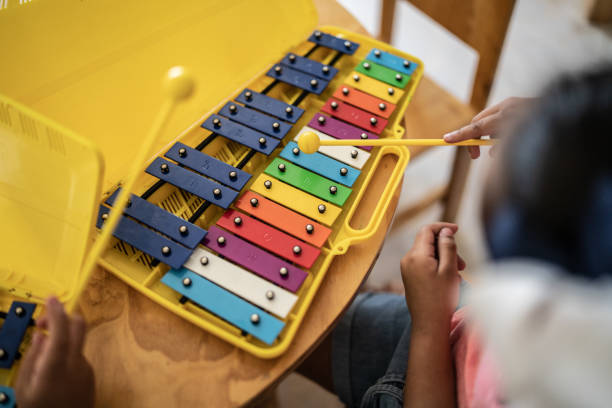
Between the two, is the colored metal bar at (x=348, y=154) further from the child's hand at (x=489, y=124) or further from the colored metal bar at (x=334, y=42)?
the colored metal bar at (x=334, y=42)

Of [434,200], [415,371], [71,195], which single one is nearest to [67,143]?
[71,195]

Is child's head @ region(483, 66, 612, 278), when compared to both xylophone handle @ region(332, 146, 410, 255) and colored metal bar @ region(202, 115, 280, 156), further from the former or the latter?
colored metal bar @ region(202, 115, 280, 156)

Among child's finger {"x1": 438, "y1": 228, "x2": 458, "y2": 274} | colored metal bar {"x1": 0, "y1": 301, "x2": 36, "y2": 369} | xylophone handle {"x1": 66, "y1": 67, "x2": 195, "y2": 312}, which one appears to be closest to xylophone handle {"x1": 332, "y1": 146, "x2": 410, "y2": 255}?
child's finger {"x1": 438, "y1": 228, "x2": 458, "y2": 274}

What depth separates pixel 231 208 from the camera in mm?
765

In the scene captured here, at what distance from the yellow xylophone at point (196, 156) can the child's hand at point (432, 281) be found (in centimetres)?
10

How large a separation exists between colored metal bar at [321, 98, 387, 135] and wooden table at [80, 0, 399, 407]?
11.2 inches

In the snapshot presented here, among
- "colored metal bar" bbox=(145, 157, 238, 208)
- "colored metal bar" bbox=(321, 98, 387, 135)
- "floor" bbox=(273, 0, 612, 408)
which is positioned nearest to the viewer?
"colored metal bar" bbox=(145, 157, 238, 208)

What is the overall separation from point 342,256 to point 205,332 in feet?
0.79

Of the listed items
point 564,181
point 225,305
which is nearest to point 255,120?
point 225,305

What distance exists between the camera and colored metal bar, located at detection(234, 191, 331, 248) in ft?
2.38

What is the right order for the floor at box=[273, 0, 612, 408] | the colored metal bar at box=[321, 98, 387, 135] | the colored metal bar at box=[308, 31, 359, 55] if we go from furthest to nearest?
1. the floor at box=[273, 0, 612, 408]
2. the colored metal bar at box=[308, 31, 359, 55]
3. the colored metal bar at box=[321, 98, 387, 135]

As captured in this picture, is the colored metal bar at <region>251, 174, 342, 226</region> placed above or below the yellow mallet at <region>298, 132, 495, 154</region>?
below

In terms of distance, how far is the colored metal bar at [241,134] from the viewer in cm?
83

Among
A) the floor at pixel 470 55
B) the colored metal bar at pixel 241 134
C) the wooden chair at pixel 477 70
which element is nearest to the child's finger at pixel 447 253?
the colored metal bar at pixel 241 134
